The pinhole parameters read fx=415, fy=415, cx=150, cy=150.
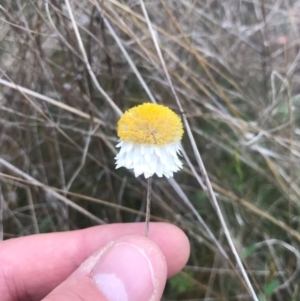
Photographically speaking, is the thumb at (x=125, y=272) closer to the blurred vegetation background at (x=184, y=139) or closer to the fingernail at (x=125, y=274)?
the fingernail at (x=125, y=274)

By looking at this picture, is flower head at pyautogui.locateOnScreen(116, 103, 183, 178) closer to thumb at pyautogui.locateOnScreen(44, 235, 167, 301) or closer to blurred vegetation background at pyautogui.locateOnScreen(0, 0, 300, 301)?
thumb at pyautogui.locateOnScreen(44, 235, 167, 301)

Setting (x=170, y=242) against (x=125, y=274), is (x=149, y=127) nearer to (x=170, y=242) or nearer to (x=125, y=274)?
(x=125, y=274)

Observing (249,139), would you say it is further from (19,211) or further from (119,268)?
(19,211)

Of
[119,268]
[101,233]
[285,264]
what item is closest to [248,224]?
[285,264]

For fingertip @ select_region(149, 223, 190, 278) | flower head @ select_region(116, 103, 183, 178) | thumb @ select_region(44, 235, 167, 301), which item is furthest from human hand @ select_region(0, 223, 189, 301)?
flower head @ select_region(116, 103, 183, 178)

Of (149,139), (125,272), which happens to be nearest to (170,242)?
(125,272)

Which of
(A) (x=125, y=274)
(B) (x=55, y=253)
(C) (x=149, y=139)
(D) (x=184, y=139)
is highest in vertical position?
(C) (x=149, y=139)

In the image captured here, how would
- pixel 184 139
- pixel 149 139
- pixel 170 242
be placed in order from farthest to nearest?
pixel 184 139 → pixel 170 242 → pixel 149 139

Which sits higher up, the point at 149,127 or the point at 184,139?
the point at 149,127
